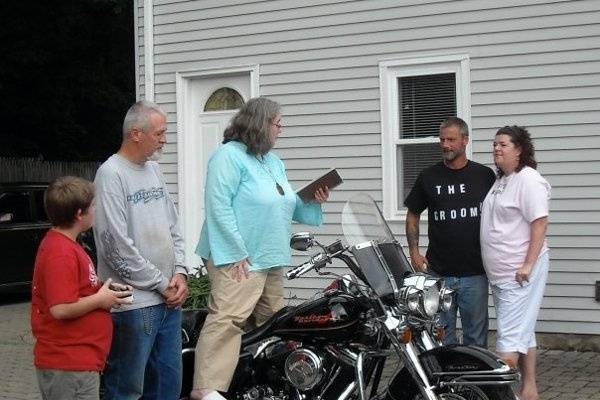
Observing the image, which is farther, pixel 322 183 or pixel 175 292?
pixel 322 183

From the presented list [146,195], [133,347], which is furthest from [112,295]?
[146,195]

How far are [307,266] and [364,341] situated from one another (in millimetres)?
521

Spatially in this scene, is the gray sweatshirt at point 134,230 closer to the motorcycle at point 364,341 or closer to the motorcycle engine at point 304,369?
the motorcycle at point 364,341

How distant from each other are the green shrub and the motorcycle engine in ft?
13.5

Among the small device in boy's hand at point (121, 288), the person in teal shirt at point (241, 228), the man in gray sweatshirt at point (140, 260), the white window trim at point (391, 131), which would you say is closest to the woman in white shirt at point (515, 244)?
the person in teal shirt at point (241, 228)

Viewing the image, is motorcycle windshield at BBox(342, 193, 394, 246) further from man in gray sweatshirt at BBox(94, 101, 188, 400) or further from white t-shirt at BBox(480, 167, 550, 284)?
white t-shirt at BBox(480, 167, 550, 284)

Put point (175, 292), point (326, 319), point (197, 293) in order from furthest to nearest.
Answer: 1. point (197, 293)
2. point (326, 319)
3. point (175, 292)

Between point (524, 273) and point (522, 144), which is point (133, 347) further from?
point (522, 144)

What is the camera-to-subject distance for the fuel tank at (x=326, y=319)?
518cm

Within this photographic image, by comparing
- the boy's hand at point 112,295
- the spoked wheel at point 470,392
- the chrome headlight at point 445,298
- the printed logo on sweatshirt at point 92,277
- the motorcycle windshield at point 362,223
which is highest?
the motorcycle windshield at point 362,223

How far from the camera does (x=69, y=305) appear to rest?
4383 mm

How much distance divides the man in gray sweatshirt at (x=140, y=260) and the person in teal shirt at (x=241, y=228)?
373mm

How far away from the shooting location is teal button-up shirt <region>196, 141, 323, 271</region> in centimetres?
561

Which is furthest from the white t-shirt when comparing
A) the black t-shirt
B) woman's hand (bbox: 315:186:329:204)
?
woman's hand (bbox: 315:186:329:204)
